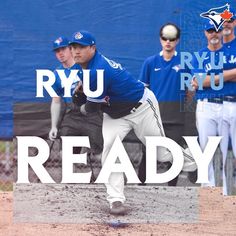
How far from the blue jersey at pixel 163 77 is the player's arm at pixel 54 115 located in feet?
2.20

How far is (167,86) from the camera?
26.9 ft

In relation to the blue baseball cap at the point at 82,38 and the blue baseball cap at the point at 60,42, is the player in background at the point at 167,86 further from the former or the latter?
the blue baseball cap at the point at 60,42

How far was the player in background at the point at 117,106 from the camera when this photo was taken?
8086 mm

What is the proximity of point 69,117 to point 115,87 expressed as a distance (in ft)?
1.42

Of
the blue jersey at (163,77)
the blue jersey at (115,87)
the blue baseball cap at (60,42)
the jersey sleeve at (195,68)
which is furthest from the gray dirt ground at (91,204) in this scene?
the blue baseball cap at (60,42)

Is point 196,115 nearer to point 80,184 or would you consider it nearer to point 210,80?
point 210,80

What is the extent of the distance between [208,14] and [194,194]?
142cm

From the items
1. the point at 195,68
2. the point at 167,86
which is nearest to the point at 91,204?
the point at 167,86

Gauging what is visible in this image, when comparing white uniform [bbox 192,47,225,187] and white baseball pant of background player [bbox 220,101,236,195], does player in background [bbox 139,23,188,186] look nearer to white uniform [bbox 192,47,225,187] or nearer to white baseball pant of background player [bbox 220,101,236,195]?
white uniform [bbox 192,47,225,187]

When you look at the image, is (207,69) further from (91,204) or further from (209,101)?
(91,204)

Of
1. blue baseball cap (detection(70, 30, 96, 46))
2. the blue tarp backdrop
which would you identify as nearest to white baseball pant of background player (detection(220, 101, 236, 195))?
the blue tarp backdrop

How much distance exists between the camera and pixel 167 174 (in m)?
8.20

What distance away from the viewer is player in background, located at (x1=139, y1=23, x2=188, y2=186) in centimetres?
820

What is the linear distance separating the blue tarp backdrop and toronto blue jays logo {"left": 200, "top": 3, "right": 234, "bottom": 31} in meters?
0.03
